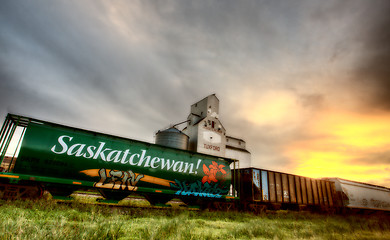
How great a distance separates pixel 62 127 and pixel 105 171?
2.83 m

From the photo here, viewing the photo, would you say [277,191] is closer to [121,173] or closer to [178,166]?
[178,166]

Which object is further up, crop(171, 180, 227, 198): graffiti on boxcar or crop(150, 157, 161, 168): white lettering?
crop(150, 157, 161, 168): white lettering

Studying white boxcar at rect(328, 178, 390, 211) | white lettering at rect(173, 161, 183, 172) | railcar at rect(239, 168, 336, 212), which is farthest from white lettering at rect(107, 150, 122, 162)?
white boxcar at rect(328, 178, 390, 211)

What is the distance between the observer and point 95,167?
9.15 m

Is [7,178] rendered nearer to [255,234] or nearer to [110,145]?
[110,145]

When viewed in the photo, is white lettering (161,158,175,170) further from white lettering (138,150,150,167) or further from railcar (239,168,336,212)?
railcar (239,168,336,212)

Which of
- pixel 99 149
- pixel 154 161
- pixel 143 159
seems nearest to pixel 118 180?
pixel 143 159

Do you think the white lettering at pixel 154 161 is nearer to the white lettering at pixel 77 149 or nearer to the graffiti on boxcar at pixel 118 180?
the graffiti on boxcar at pixel 118 180

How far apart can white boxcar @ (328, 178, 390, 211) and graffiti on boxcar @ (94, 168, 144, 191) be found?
22.1 metres

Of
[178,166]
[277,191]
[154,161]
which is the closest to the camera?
[154,161]

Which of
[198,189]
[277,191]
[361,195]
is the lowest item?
[198,189]

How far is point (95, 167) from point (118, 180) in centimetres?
124

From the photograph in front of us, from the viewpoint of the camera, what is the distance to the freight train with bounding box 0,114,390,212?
8133 mm

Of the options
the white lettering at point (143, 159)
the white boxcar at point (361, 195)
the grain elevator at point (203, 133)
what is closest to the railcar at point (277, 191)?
the white boxcar at point (361, 195)
